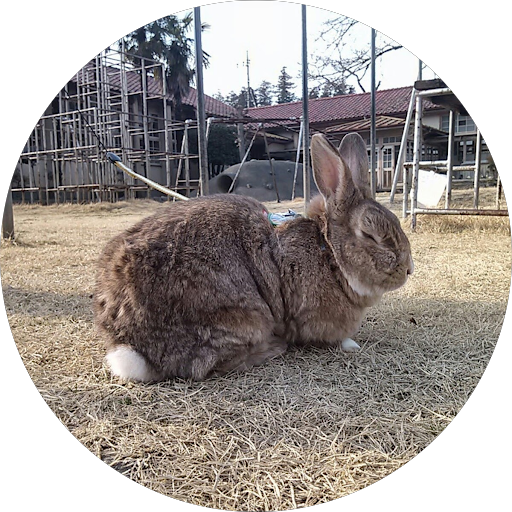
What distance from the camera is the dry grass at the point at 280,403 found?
4.72 ft

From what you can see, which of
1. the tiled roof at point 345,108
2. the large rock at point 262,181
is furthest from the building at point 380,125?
the large rock at point 262,181

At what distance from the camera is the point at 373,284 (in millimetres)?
2301

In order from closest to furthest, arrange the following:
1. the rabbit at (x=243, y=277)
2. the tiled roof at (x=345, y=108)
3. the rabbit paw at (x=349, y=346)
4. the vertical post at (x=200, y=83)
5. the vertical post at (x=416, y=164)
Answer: the rabbit at (x=243, y=277) < the rabbit paw at (x=349, y=346) < the vertical post at (x=200, y=83) < the vertical post at (x=416, y=164) < the tiled roof at (x=345, y=108)

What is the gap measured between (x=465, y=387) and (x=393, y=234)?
2.45 ft

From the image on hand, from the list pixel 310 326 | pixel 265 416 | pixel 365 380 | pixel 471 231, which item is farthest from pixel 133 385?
pixel 471 231

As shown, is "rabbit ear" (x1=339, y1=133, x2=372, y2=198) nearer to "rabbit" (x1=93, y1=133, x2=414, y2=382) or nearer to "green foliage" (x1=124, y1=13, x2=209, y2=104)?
"rabbit" (x1=93, y1=133, x2=414, y2=382)

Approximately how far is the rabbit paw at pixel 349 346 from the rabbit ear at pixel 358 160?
75 centimetres

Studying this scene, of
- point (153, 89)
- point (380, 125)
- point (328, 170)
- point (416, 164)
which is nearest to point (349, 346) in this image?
point (328, 170)

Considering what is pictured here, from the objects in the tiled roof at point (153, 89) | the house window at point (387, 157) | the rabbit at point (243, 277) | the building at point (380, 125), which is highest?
the tiled roof at point (153, 89)

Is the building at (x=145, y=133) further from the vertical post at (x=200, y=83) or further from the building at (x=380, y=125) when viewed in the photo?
the vertical post at (x=200, y=83)

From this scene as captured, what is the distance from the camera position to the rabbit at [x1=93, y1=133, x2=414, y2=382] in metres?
2.02

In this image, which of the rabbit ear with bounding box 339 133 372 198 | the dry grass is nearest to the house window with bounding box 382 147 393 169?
the dry grass

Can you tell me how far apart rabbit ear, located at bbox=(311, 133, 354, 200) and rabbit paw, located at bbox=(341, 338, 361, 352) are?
0.74m

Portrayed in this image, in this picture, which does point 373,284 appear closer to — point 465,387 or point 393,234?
point 393,234
